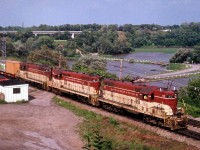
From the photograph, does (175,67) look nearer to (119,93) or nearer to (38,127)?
(119,93)

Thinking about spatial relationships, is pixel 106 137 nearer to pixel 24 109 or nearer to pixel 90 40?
pixel 24 109

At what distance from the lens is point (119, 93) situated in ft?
101

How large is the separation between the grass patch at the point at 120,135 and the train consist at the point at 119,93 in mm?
1674

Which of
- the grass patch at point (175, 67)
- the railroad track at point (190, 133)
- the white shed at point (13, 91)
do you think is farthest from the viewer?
the grass patch at point (175, 67)

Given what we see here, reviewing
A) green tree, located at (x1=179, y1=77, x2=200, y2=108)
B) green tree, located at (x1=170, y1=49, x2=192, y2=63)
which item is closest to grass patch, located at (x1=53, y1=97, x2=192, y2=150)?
green tree, located at (x1=179, y1=77, x2=200, y2=108)

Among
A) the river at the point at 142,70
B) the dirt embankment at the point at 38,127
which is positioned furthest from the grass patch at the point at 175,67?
the dirt embankment at the point at 38,127

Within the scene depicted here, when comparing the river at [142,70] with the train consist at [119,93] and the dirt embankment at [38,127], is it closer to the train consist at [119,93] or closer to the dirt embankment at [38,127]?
the train consist at [119,93]

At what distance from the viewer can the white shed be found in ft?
119

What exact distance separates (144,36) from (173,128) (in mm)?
158572

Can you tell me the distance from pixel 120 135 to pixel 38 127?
272 inches

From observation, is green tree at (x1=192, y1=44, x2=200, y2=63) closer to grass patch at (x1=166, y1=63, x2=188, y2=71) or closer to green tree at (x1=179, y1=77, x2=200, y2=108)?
grass patch at (x1=166, y1=63, x2=188, y2=71)

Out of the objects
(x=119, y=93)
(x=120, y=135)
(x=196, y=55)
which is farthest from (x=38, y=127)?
(x=196, y=55)

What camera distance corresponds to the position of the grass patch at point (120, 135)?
73.4 feet

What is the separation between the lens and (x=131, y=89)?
29.1m
